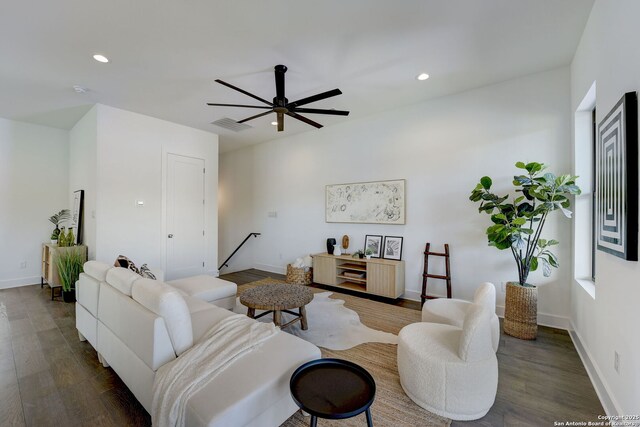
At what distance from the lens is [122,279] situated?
7.18ft

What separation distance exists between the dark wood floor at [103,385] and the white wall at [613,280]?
0.23 m

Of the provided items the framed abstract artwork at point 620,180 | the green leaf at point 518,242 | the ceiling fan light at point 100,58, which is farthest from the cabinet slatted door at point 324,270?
the ceiling fan light at point 100,58

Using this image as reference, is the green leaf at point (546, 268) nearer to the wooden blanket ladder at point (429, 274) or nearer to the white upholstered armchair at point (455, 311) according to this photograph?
the white upholstered armchair at point (455, 311)

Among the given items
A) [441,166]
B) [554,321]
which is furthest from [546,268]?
[441,166]

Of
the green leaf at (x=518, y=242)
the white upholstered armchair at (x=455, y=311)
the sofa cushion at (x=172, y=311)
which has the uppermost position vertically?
the green leaf at (x=518, y=242)

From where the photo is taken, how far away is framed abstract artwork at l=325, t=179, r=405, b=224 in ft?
14.3

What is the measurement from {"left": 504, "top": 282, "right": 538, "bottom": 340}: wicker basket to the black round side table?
2.37 meters

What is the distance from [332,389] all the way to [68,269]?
15.5 feet

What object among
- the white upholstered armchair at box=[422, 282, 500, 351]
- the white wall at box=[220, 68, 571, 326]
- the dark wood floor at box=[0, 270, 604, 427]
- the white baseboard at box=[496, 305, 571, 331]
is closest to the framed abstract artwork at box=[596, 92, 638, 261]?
the white upholstered armchair at box=[422, 282, 500, 351]

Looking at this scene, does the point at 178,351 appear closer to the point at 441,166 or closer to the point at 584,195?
the point at 441,166

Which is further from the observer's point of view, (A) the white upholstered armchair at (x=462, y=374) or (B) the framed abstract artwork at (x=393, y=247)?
(B) the framed abstract artwork at (x=393, y=247)

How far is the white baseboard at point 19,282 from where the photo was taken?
4.79 meters

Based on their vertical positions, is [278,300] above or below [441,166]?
below

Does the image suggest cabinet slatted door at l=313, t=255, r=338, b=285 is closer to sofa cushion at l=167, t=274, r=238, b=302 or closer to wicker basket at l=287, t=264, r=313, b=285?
wicker basket at l=287, t=264, r=313, b=285
